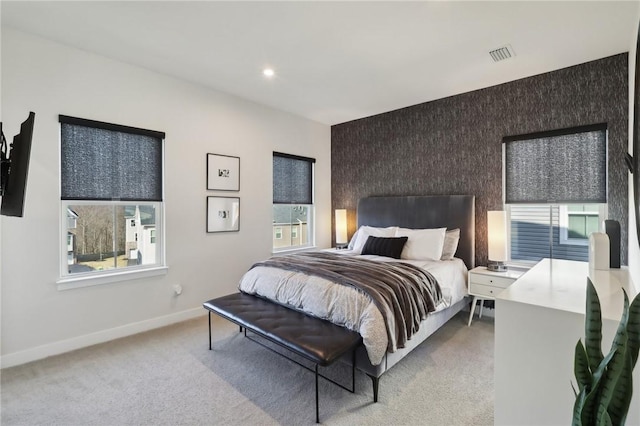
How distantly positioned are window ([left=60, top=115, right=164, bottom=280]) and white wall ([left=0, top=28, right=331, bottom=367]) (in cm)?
10

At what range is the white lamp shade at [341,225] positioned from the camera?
16.2ft

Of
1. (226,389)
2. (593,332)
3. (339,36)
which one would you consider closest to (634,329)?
(593,332)

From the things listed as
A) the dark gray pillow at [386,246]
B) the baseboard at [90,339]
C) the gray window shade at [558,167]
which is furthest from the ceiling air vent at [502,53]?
the baseboard at [90,339]

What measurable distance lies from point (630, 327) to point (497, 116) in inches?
127

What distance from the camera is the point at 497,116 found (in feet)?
11.7

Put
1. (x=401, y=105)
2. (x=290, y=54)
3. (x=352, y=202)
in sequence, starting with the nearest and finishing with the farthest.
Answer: (x=290, y=54)
(x=401, y=105)
(x=352, y=202)

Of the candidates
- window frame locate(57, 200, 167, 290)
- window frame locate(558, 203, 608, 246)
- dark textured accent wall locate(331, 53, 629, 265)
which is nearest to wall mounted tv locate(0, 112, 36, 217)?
window frame locate(57, 200, 167, 290)

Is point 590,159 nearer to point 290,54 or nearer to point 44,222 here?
point 290,54

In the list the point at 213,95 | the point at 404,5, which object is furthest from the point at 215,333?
the point at 404,5

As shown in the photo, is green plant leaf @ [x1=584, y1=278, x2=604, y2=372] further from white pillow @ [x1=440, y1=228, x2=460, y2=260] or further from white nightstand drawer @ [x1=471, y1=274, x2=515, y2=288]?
white pillow @ [x1=440, y1=228, x2=460, y2=260]

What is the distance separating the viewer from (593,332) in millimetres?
1019

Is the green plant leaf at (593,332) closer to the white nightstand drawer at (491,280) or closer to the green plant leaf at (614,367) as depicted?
the green plant leaf at (614,367)

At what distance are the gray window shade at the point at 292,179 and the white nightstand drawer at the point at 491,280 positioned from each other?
8.77ft

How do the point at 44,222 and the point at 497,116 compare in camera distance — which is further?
the point at 497,116
